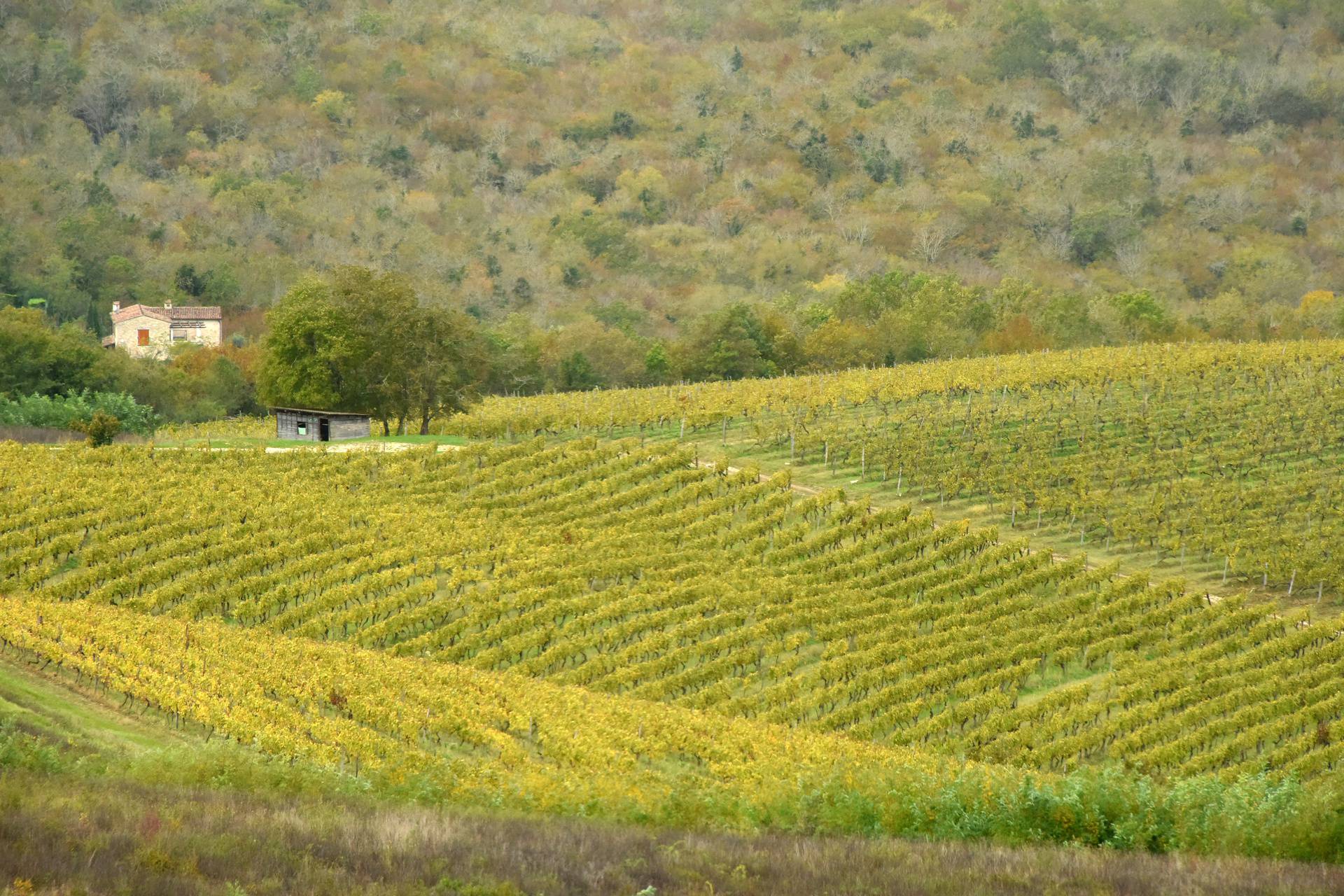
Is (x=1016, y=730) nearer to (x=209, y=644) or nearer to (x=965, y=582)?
(x=965, y=582)

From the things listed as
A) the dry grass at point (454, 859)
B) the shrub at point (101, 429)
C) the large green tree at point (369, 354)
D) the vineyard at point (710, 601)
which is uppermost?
the large green tree at point (369, 354)

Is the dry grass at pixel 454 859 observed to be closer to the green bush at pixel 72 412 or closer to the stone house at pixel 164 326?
the green bush at pixel 72 412

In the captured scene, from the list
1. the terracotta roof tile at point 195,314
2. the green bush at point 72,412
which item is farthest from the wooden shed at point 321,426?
the terracotta roof tile at point 195,314

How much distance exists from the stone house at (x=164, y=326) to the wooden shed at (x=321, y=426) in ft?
161

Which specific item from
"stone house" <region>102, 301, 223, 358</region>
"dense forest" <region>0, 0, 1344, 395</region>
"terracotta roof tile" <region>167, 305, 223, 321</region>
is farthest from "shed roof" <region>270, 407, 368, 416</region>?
"terracotta roof tile" <region>167, 305, 223, 321</region>

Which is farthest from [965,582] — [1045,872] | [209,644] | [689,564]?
[1045,872]

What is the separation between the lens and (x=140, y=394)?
3000 inches

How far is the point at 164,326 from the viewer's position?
10875 centimetres

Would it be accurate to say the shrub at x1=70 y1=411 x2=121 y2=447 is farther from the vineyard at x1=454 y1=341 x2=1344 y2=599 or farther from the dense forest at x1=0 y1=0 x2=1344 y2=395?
the dense forest at x1=0 y1=0 x2=1344 y2=395

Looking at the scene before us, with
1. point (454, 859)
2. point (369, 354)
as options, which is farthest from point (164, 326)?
point (454, 859)

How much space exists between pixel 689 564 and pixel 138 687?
1696 centimetres

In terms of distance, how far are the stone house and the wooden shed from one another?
49111mm

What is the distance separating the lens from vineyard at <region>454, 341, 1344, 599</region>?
49594 millimetres

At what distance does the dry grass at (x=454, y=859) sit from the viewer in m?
18.3
